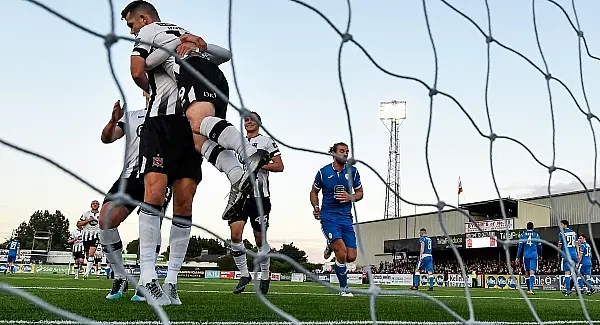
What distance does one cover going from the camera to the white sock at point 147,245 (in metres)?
3.63

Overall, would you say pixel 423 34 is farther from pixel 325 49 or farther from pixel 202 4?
pixel 202 4

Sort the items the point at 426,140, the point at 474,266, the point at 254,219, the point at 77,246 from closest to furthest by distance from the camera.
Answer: the point at 426,140
the point at 254,219
the point at 77,246
the point at 474,266

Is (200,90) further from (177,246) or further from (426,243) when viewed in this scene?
(426,243)

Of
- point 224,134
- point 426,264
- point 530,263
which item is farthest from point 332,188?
point 426,264

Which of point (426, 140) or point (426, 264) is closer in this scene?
point (426, 140)

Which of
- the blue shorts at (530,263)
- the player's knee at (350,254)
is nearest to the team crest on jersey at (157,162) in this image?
the player's knee at (350,254)

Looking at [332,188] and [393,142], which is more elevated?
[393,142]

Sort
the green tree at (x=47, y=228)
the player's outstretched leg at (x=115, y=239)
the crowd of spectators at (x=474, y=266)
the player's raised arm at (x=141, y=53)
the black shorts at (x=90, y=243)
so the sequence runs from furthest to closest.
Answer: the green tree at (x=47, y=228), the crowd of spectators at (x=474, y=266), the black shorts at (x=90, y=243), the player's outstretched leg at (x=115, y=239), the player's raised arm at (x=141, y=53)

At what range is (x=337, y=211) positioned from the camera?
22.9 feet

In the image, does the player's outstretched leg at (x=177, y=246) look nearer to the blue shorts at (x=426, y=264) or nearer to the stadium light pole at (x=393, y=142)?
the blue shorts at (x=426, y=264)

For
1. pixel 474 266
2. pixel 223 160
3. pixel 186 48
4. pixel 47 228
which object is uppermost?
pixel 47 228

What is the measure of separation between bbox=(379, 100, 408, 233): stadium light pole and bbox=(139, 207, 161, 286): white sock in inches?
841

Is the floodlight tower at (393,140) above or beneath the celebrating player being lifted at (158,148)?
above

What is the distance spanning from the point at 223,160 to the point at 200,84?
430mm
